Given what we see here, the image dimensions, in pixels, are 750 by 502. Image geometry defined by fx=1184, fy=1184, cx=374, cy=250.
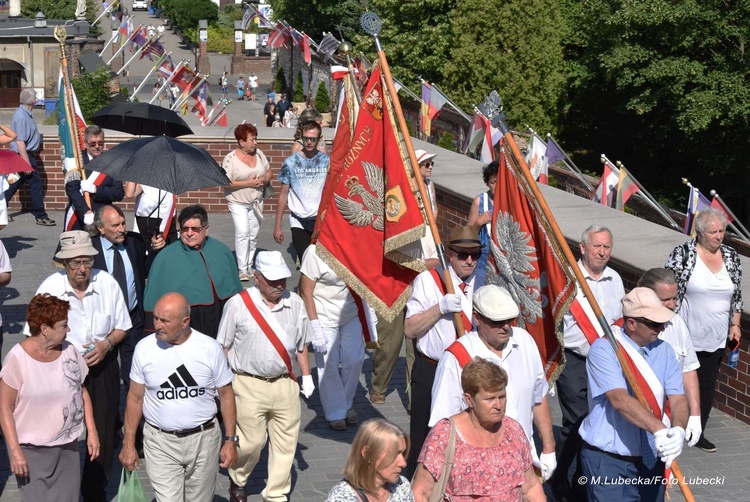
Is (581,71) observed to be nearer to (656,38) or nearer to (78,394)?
(656,38)

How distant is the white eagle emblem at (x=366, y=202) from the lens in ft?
26.8

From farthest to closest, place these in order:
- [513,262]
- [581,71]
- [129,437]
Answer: [581,71] → [513,262] → [129,437]

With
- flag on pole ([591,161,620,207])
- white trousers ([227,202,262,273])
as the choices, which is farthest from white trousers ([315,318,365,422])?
flag on pole ([591,161,620,207])

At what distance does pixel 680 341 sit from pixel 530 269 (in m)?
1.02

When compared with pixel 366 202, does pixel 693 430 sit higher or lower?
lower

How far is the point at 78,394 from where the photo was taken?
689 cm

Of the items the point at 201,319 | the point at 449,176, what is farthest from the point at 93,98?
the point at 201,319

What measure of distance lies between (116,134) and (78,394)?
10.5 metres

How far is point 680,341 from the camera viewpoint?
7.23 metres

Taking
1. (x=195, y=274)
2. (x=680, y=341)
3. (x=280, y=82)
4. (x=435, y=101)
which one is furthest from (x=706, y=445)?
(x=280, y=82)

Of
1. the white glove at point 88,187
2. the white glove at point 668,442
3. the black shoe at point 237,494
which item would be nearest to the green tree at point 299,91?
the white glove at point 88,187

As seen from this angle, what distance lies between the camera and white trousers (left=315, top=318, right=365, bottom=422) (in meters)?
9.25

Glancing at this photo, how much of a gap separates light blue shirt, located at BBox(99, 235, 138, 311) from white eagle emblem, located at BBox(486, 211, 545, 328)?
275 cm

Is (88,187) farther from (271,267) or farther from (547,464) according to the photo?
(547,464)
